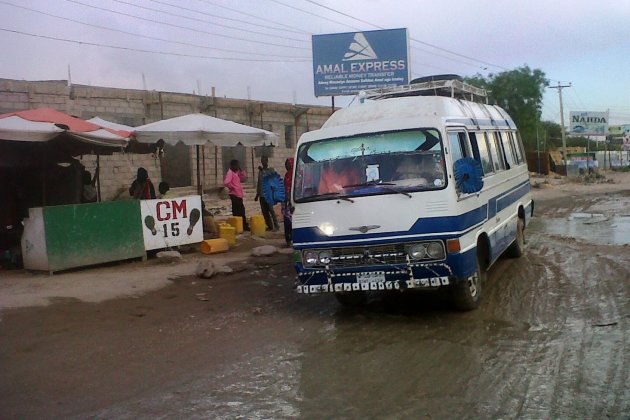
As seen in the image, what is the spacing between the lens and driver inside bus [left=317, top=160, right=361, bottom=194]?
7.32 m

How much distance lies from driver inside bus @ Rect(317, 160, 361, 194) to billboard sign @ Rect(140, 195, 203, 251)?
4.84 m

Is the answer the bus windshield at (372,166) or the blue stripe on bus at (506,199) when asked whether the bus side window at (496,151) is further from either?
the bus windshield at (372,166)

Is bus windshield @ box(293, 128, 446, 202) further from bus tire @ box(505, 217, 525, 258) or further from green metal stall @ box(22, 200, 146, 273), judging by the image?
green metal stall @ box(22, 200, 146, 273)

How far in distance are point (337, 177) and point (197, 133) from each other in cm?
631

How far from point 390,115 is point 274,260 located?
15.2ft

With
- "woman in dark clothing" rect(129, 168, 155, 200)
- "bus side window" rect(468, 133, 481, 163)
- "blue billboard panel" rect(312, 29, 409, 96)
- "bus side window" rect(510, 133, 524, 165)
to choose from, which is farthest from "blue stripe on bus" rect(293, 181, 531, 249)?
"blue billboard panel" rect(312, 29, 409, 96)

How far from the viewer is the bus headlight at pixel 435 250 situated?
6.72 metres

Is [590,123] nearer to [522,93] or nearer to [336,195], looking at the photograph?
[522,93]

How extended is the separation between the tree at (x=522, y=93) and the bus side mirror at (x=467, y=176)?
41169 mm

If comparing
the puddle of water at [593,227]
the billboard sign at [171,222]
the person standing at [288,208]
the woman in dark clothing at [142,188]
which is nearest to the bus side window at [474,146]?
the person standing at [288,208]

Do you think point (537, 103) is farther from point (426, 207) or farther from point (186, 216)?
point (426, 207)

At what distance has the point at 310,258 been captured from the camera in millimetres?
7188

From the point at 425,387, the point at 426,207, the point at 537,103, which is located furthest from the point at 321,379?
the point at 537,103

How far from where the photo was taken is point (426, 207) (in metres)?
6.79
